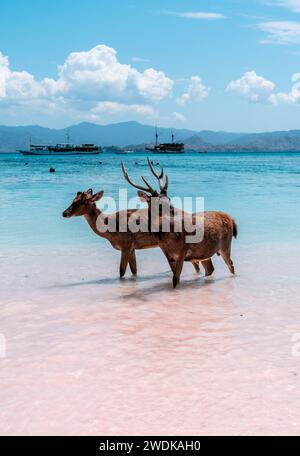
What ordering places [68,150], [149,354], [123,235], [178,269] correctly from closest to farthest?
[149,354] < [178,269] < [123,235] < [68,150]

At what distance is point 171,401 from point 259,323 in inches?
85.2

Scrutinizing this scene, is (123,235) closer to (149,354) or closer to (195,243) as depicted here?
(195,243)

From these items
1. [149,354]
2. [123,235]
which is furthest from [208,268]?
[149,354]

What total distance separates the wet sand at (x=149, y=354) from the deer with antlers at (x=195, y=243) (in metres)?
0.36

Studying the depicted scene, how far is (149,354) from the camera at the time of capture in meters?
5.48

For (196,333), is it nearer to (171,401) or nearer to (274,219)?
(171,401)

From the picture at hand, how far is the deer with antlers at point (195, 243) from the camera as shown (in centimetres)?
830

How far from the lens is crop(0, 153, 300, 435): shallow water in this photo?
4250mm

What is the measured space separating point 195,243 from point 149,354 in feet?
10.0

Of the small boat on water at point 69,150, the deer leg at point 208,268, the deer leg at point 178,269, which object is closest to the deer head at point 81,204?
the deer leg at point 178,269

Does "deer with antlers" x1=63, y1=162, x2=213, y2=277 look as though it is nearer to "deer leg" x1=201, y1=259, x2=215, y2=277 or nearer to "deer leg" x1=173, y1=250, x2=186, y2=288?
"deer leg" x1=201, y1=259, x2=215, y2=277

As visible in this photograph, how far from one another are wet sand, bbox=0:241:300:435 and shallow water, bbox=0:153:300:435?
1 cm

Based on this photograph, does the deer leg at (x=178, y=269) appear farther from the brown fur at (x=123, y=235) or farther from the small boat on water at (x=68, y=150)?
the small boat on water at (x=68, y=150)

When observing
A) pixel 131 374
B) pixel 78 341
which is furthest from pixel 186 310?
pixel 131 374
